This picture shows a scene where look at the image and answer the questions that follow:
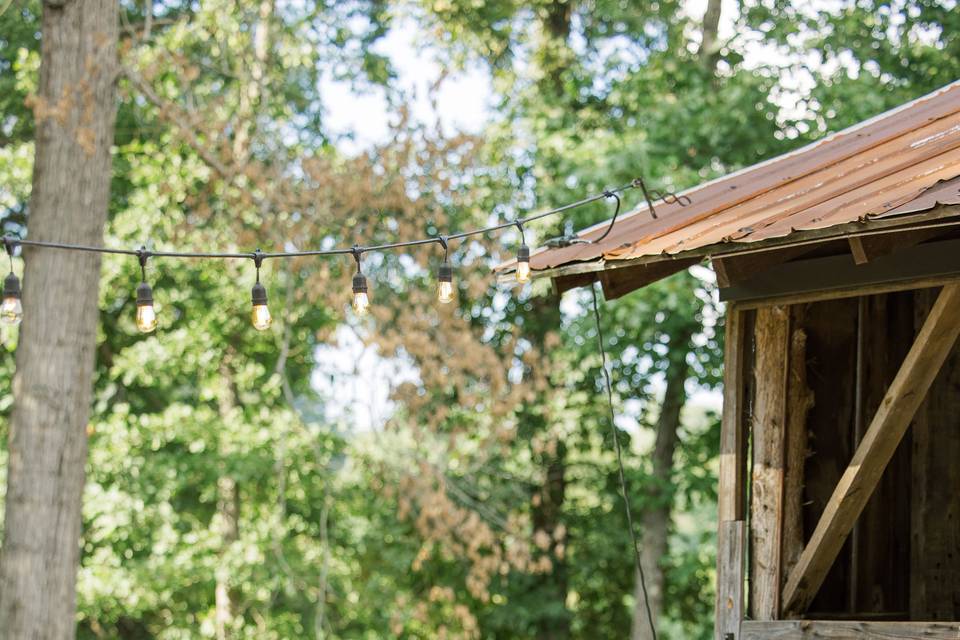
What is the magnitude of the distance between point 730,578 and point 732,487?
14.5 inches

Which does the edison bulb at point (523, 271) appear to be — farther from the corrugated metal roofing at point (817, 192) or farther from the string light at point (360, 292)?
the string light at point (360, 292)

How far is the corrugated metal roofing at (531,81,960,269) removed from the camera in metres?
4.16

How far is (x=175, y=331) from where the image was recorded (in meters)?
14.9

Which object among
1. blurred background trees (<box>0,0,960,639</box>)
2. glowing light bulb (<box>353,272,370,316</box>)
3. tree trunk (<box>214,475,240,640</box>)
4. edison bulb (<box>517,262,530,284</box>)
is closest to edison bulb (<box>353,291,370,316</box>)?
glowing light bulb (<box>353,272,370,316</box>)

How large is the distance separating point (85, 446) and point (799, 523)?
17.2ft

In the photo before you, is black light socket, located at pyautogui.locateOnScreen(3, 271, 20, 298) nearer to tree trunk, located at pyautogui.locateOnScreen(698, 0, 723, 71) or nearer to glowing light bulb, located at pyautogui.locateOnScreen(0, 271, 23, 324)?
glowing light bulb, located at pyautogui.locateOnScreen(0, 271, 23, 324)

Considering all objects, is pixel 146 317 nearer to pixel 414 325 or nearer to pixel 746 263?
pixel 746 263

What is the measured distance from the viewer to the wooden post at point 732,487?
16.9ft

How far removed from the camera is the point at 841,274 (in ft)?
16.2

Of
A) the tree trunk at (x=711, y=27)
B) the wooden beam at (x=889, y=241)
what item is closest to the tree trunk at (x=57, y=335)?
the wooden beam at (x=889, y=241)

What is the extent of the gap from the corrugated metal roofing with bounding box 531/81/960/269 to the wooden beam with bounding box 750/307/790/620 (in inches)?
22.5

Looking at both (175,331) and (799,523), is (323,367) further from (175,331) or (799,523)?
(799,523)

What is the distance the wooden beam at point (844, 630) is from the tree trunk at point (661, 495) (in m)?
7.82

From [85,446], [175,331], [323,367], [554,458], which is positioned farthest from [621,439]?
[85,446]
